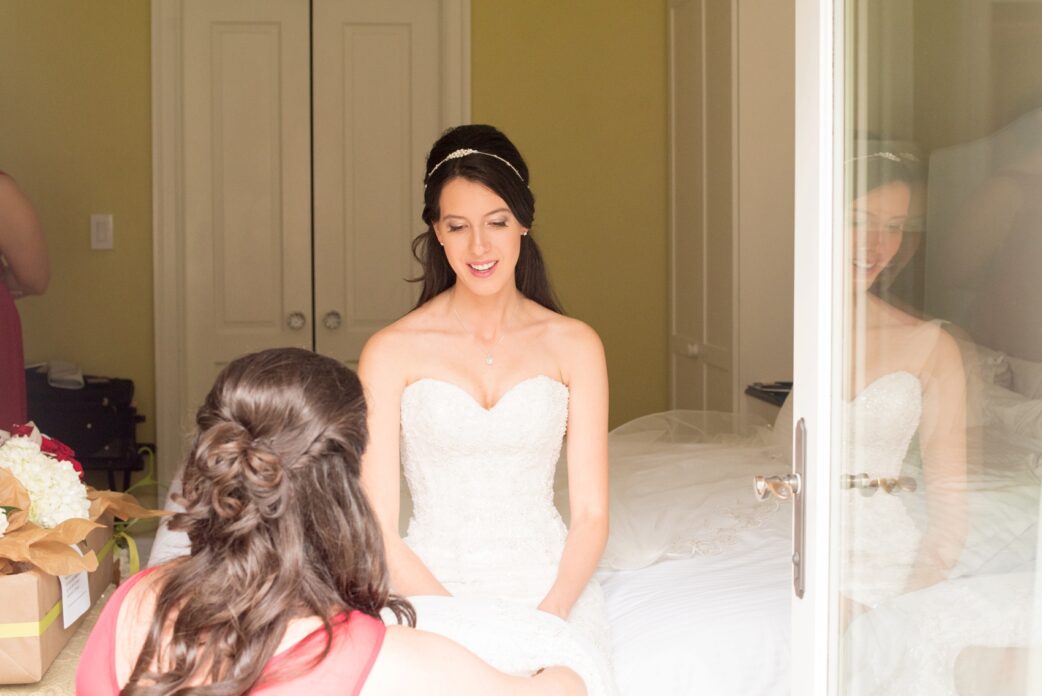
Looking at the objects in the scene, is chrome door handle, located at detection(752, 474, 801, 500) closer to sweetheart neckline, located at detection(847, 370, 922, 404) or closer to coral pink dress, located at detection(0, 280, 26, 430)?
→ sweetheart neckline, located at detection(847, 370, 922, 404)

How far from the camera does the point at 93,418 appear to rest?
4.91 metres

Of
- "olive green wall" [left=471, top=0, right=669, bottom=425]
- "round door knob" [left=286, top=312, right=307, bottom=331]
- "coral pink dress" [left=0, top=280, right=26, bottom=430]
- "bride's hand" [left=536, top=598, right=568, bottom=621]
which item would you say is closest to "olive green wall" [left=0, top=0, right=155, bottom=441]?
"round door knob" [left=286, top=312, right=307, bottom=331]

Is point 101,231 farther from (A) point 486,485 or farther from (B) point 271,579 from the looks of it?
(B) point 271,579

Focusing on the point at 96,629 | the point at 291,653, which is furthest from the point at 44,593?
the point at 291,653

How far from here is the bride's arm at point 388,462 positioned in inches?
90.3

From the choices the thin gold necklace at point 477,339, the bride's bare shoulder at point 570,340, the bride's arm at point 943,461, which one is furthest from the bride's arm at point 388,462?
the bride's arm at point 943,461

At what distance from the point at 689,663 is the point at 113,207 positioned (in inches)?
149

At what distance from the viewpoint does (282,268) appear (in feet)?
17.6

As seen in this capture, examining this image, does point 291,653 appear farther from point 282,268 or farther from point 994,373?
point 282,268

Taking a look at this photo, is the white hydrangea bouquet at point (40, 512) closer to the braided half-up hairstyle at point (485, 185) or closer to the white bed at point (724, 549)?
the white bed at point (724, 549)

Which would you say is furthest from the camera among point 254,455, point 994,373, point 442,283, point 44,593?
point 442,283

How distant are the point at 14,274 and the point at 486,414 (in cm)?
136

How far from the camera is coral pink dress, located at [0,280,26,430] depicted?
10.0ft

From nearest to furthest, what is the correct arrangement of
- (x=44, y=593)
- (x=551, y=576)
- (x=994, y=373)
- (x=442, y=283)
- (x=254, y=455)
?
(x=254, y=455), (x=994, y=373), (x=44, y=593), (x=551, y=576), (x=442, y=283)
